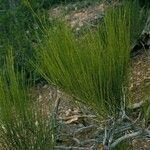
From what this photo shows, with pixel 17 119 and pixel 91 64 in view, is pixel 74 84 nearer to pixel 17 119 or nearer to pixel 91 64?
pixel 91 64

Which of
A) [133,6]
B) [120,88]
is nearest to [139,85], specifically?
[133,6]

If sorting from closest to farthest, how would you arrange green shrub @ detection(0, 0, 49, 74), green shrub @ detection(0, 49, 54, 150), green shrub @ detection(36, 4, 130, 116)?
1. green shrub @ detection(0, 49, 54, 150)
2. green shrub @ detection(36, 4, 130, 116)
3. green shrub @ detection(0, 0, 49, 74)

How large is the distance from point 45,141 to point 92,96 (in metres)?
0.32

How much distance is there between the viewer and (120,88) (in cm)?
245

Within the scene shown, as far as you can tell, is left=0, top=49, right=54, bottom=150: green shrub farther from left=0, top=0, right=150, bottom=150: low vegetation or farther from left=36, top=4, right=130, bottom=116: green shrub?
left=36, top=4, right=130, bottom=116: green shrub

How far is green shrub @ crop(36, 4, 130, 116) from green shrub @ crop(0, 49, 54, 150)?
23 centimetres

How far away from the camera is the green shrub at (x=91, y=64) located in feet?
7.55

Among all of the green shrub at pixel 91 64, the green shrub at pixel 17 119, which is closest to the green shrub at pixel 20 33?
the green shrub at pixel 91 64

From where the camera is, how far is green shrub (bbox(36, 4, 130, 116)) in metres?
2.30

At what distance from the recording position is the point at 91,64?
2.30 m

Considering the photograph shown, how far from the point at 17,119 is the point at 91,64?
444 millimetres

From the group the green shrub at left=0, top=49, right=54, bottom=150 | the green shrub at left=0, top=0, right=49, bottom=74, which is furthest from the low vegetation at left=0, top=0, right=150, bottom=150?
the green shrub at left=0, top=0, right=49, bottom=74

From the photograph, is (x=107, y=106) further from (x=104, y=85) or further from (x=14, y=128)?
(x=14, y=128)

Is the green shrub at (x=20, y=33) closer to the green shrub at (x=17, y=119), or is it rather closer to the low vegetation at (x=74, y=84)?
the low vegetation at (x=74, y=84)
